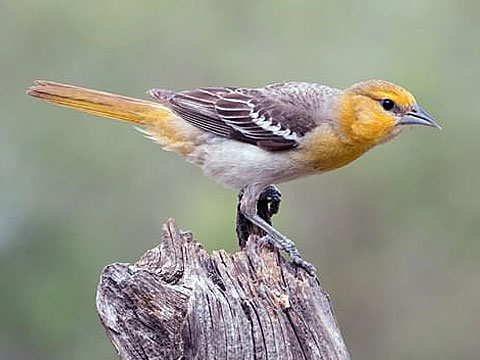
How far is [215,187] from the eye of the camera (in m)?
8.00

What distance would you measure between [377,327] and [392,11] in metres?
2.33

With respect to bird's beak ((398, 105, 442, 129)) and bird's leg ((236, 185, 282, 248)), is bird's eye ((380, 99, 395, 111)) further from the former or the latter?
bird's leg ((236, 185, 282, 248))

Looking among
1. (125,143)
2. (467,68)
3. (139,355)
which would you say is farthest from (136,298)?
(467,68)

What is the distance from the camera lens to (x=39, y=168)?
776 centimetres

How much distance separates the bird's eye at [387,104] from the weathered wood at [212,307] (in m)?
1.18

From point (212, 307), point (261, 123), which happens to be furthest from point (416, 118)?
point (212, 307)

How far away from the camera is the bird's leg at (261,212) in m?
6.14

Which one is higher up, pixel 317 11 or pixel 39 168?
pixel 317 11

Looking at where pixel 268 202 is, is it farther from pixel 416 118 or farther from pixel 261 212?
pixel 416 118

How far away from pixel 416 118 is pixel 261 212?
38.0 inches

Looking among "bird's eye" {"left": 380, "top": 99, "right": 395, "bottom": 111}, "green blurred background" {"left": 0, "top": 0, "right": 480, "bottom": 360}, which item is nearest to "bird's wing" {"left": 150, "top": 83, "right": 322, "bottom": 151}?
"bird's eye" {"left": 380, "top": 99, "right": 395, "bottom": 111}

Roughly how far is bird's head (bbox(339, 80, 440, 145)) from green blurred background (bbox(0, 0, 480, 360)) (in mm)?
1639

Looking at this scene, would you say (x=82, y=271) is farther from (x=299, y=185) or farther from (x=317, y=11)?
(x=317, y=11)

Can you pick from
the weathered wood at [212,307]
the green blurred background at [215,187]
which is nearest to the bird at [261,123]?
the weathered wood at [212,307]
